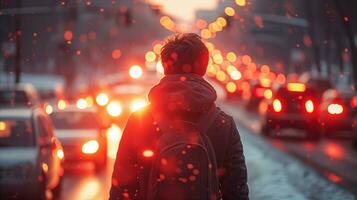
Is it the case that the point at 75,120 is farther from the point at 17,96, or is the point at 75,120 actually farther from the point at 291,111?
the point at 17,96

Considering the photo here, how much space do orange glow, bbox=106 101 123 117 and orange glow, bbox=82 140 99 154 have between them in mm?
19868

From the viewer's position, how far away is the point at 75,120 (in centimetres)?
2394

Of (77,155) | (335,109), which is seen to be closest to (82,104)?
(335,109)

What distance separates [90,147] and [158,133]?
1797 cm

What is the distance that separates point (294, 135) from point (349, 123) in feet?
13.1

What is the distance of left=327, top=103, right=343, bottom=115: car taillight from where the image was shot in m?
34.5

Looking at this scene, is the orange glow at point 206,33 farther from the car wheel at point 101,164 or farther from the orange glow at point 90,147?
the orange glow at point 90,147

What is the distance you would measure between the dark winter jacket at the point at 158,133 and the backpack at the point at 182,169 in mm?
114

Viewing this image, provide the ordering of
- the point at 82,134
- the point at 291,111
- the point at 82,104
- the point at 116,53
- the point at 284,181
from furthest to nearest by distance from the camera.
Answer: the point at 116,53
the point at 82,104
the point at 291,111
the point at 82,134
the point at 284,181

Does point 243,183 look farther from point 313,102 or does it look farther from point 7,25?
point 7,25

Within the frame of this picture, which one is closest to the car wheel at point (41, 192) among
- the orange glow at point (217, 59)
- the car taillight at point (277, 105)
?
the car taillight at point (277, 105)

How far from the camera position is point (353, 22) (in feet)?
222

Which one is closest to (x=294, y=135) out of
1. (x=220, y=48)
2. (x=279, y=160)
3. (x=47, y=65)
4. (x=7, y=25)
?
(x=279, y=160)

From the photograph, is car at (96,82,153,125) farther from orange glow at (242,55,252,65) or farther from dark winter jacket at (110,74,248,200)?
orange glow at (242,55,252,65)
